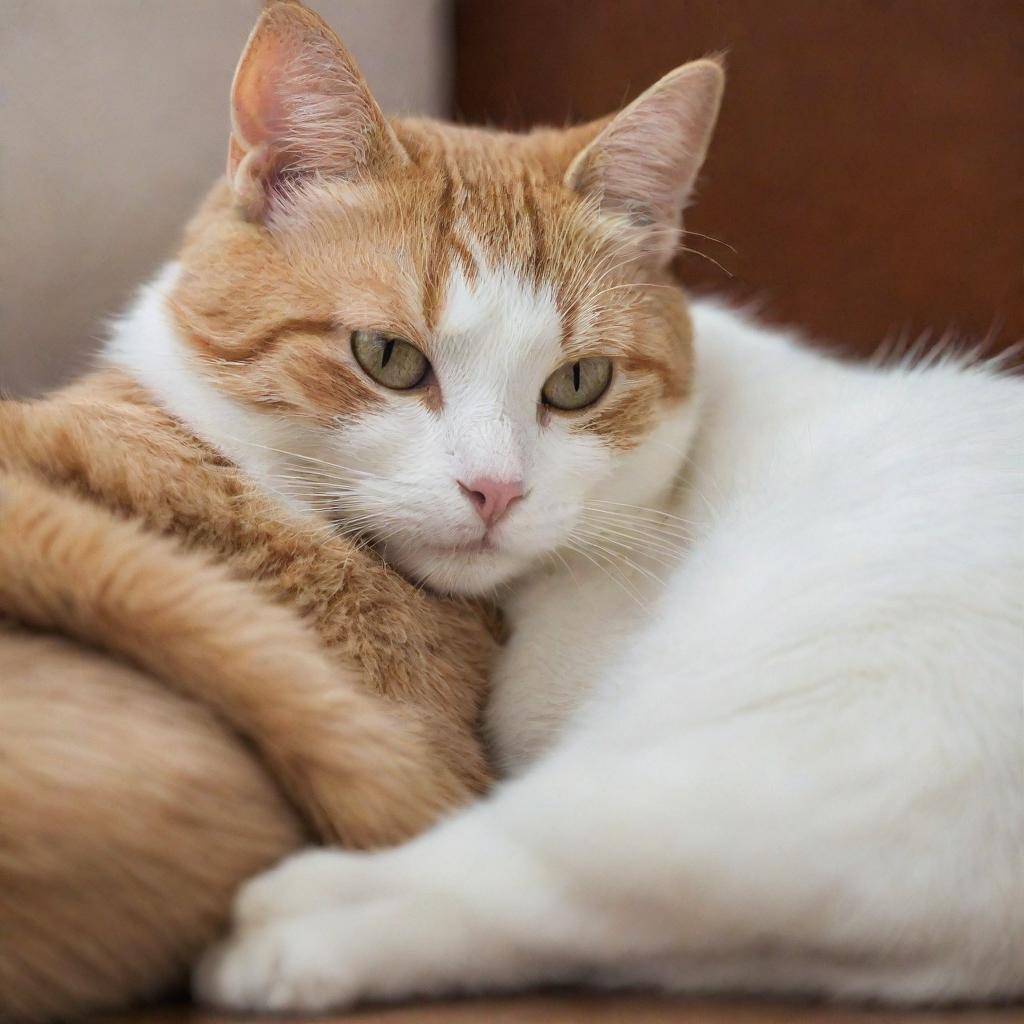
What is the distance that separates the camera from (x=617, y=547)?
1197mm

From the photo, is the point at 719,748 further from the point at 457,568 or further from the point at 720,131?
the point at 720,131

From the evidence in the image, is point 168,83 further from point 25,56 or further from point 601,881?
point 601,881

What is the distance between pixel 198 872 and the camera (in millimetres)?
733

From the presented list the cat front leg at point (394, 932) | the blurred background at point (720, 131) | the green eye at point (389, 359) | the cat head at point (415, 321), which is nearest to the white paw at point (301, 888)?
the cat front leg at point (394, 932)

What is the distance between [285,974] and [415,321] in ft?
1.83

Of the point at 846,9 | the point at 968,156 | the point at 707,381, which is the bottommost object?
the point at 707,381

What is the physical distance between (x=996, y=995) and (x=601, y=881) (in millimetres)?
287

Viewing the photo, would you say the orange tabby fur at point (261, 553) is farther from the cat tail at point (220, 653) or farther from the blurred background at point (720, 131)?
the blurred background at point (720, 131)

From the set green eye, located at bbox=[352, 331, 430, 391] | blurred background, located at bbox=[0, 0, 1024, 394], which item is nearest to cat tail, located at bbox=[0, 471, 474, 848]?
green eye, located at bbox=[352, 331, 430, 391]

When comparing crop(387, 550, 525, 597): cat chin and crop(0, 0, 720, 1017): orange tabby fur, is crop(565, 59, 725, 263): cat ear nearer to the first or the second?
crop(0, 0, 720, 1017): orange tabby fur

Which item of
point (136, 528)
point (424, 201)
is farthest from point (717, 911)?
point (424, 201)

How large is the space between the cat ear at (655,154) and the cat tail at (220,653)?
61 cm

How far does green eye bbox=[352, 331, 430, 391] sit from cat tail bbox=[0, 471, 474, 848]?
27cm

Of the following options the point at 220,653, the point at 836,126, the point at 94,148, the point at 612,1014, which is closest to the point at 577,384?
the point at 220,653
